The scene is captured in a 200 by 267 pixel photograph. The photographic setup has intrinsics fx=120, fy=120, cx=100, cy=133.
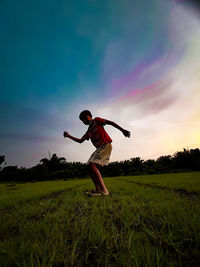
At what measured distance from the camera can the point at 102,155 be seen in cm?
258

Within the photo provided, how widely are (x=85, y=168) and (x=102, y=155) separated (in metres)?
23.9

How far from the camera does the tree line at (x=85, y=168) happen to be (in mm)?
23120

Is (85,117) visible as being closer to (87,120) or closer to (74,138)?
(87,120)

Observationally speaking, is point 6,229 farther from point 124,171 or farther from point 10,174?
point 10,174

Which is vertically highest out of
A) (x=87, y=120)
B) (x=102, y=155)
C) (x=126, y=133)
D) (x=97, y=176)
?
(x=87, y=120)

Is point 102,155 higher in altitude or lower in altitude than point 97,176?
higher

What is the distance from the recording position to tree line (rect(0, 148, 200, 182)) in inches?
910

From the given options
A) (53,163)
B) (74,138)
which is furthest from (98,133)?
(53,163)

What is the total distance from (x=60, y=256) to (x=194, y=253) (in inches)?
22.8

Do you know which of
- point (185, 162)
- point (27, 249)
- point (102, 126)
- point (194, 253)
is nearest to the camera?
point (194, 253)

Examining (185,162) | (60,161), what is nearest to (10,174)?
(60,161)

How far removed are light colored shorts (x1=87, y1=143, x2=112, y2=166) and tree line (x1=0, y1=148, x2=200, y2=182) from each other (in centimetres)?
2173

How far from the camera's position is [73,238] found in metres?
0.73

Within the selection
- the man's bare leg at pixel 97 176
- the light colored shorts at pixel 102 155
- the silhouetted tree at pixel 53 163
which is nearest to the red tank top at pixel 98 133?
the light colored shorts at pixel 102 155
